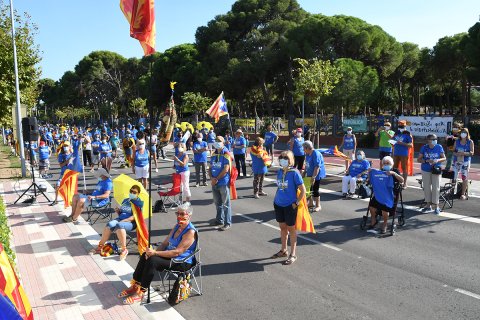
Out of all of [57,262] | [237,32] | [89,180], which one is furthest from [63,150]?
[237,32]

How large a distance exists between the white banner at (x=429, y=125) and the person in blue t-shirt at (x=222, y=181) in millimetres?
17203

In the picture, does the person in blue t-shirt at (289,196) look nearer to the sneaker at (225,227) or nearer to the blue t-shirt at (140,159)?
the sneaker at (225,227)

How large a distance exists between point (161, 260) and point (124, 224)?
2.11 metres

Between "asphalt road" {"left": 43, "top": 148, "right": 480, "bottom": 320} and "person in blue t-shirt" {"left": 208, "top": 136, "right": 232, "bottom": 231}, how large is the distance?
0.40 m

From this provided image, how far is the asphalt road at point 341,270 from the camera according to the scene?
556cm

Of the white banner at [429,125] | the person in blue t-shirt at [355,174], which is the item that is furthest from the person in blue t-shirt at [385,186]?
the white banner at [429,125]

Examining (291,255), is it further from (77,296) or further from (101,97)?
(101,97)

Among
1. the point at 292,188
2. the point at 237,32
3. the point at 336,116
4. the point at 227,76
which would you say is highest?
the point at 237,32

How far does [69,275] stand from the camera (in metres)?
6.80

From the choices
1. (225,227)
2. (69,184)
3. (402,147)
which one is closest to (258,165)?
(225,227)

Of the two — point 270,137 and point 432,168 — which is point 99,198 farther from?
point 270,137

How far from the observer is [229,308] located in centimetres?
564

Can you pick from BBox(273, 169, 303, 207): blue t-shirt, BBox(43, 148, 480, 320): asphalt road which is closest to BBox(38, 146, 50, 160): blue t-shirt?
BBox(43, 148, 480, 320): asphalt road

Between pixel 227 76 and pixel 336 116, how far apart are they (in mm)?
13585
